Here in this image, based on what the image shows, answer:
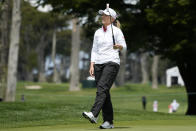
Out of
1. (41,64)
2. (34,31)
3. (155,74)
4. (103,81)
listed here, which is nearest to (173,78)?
(155,74)

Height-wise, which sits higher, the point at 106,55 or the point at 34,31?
the point at 34,31

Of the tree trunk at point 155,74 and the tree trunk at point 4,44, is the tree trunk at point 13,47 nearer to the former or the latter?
the tree trunk at point 4,44

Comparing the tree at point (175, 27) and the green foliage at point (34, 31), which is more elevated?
the green foliage at point (34, 31)

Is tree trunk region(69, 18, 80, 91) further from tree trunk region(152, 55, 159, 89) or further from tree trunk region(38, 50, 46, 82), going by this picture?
tree trunk region(38, 50, 46, 82)

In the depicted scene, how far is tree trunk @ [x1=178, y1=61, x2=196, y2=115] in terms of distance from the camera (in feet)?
79.5

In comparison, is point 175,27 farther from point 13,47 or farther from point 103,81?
point 103,81

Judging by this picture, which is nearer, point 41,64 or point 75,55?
point 75,55

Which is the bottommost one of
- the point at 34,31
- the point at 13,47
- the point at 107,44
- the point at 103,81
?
the point at 103,81

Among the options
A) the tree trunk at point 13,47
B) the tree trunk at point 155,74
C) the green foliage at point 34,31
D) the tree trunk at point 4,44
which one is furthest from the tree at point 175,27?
the green foliage at point 34,31

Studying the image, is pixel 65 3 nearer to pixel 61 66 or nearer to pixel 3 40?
pixel 3 40

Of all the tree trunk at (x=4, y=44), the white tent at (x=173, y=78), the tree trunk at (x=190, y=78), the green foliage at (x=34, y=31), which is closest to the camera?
the tree trunk at (x=190, y=78)

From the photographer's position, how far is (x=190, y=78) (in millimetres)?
24812

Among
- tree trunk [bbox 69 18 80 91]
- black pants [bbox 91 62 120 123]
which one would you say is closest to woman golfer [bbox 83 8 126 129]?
black pants [bbox 91 62 120 123]

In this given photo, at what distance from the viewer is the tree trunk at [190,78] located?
24.2 metres
